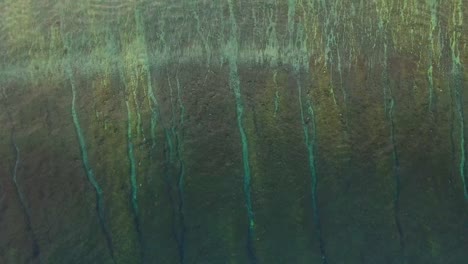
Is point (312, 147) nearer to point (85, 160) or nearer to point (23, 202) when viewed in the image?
point (85, 160)

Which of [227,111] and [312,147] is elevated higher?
[227,111]

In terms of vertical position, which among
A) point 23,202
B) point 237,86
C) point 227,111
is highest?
point 237,86

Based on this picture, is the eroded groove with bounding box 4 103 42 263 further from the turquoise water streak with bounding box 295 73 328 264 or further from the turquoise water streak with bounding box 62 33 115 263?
the turquoise water streak with bounding box 295 73 328 264

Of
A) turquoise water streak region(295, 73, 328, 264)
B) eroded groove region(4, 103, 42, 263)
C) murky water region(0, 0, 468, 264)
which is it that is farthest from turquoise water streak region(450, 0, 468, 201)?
eroded groove region(4, 103, 42, 263)

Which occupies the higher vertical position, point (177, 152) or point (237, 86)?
point (237, 86)

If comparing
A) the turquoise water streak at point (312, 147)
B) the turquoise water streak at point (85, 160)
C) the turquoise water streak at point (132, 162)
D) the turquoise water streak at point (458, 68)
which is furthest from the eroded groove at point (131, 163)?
the turquoise water streak at point (458, 68)

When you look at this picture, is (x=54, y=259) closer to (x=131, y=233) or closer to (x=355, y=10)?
(x=131, y=233)

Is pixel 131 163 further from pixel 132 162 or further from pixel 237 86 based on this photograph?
pixel 237 86

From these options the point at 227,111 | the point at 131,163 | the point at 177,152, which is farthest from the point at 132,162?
the point at 227,111

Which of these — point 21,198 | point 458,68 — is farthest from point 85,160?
point 458,68

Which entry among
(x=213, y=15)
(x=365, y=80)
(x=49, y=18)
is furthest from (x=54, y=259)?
(x=365, y=80)
